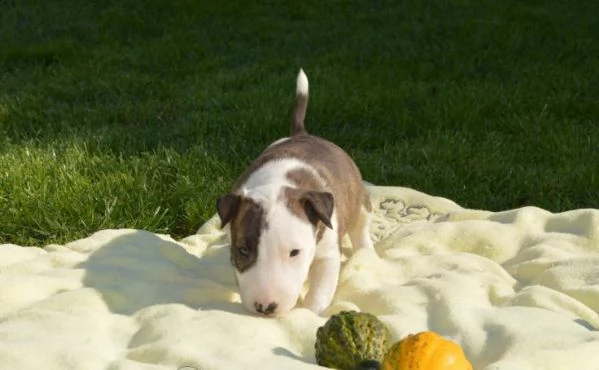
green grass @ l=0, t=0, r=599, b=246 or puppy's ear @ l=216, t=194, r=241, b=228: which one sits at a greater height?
puppy's ear @ l=216, t=194, r=241, b=228

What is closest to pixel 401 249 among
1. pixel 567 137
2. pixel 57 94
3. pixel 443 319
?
pixel 443 319

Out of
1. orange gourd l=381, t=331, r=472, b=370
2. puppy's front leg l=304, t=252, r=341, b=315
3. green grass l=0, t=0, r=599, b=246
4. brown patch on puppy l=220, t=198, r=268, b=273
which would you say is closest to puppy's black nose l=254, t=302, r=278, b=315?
brown patch on puppy l=220, t=198, r=268, b=273

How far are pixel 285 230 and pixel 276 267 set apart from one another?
16 centimetres

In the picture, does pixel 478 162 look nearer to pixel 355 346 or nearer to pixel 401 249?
pixel 401 249

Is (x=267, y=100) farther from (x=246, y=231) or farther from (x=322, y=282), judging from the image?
(x=246, y=231)

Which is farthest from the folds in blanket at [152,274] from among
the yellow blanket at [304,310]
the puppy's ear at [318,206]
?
the puppy's ear at [318,206]

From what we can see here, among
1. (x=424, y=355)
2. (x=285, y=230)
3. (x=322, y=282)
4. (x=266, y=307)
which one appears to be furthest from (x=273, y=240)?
(x=424, y=355)

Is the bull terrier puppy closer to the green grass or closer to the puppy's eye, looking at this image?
the puppy's eye

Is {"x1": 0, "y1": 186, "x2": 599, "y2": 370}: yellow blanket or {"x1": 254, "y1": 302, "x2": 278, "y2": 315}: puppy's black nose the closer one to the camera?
{"x1": 0, "y1": 186, "x2": 599, "y2": 370}: yellow blanket

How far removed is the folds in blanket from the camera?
4.11 metres

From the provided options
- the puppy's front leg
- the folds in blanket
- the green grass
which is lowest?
the green grass

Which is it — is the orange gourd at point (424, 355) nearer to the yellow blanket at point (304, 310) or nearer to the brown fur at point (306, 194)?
the yellow blanket at point (304, 310)

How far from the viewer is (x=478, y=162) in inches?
244

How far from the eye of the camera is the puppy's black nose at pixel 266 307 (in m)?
3.75
